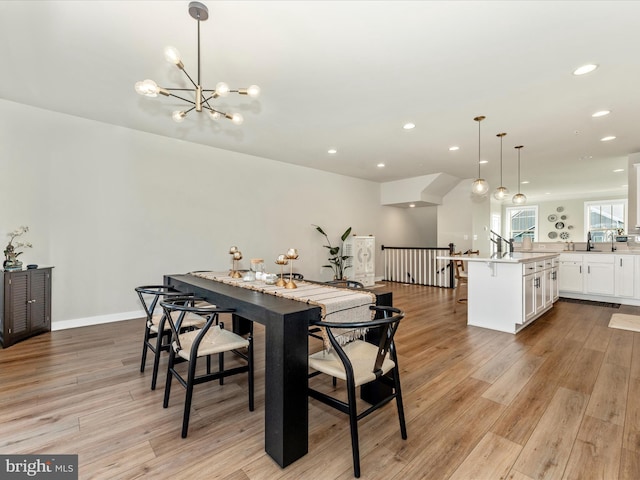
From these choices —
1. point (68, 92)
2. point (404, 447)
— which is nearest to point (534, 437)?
point (404, 447)

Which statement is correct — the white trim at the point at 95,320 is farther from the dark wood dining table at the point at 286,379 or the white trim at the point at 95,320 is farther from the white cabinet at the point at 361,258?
the white cabinet at the point at 361,258

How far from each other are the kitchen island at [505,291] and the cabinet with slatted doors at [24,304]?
5263mm

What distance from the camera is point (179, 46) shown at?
97.3 inches

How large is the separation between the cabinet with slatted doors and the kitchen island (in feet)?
17.3

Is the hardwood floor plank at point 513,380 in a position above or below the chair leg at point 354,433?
below

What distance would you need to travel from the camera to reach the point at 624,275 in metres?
5.23

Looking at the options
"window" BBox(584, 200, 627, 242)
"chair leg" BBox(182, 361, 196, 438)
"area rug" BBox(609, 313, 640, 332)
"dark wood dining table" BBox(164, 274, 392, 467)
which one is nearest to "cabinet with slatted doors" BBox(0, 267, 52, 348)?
"chair leg" BBox(182, 361, 196, 438)

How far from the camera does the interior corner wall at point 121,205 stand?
3738 mm

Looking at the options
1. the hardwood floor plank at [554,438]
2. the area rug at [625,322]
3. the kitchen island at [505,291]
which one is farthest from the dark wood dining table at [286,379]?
the area rug at [625,322]

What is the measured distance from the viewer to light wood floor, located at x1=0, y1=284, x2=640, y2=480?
Result: 1576 millimetres

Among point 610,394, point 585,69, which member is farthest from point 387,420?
point 585,69

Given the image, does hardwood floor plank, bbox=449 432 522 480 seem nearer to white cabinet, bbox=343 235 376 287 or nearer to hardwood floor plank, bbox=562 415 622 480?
hardwood floor plank, bbox=562 415 622 480

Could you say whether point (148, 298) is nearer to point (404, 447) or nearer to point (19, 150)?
point (19, 150)

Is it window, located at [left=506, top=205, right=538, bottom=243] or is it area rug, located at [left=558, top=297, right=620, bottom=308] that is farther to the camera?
window, located at [left=506, top=205, right=538, bottom=243]
